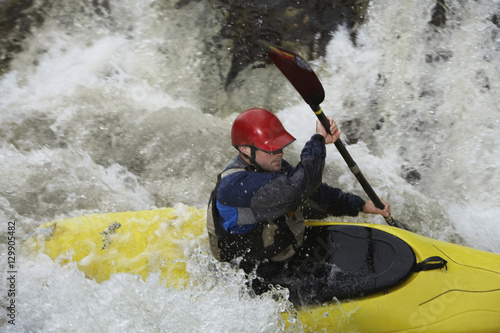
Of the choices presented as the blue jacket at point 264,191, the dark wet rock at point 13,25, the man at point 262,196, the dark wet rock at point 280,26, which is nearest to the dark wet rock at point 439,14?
the dark wet rock at point 280,26

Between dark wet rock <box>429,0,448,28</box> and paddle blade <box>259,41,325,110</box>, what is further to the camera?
dark wet rock <box>429,0,448,28</box>

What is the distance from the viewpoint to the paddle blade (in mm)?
2705

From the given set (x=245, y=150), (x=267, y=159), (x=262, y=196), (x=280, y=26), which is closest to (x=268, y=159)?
(x=267, y=159)

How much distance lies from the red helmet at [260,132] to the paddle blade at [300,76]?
279 millimetres

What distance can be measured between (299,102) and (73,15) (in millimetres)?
2594

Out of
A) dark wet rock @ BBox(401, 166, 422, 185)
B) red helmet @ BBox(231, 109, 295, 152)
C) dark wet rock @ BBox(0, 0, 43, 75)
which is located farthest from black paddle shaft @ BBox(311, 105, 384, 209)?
dark wet rock @ BBox(0, 0, 43, 75)

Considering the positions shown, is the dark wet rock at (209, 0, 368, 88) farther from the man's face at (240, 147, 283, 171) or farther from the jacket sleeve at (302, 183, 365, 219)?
the man's face at (240, 147, 283, 171)

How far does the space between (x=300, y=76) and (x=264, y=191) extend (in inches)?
30.1

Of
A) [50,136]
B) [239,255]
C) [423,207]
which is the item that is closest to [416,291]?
[239,255]

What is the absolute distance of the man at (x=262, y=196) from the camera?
243 centimetres

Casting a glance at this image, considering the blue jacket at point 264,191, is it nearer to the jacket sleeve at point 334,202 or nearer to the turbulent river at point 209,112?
the jacket sleeve at point 334,202

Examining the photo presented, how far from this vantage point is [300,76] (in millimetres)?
2738

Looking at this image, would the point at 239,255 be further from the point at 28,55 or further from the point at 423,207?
the point at 28,55

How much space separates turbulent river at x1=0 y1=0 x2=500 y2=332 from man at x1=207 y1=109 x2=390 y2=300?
1.80m
